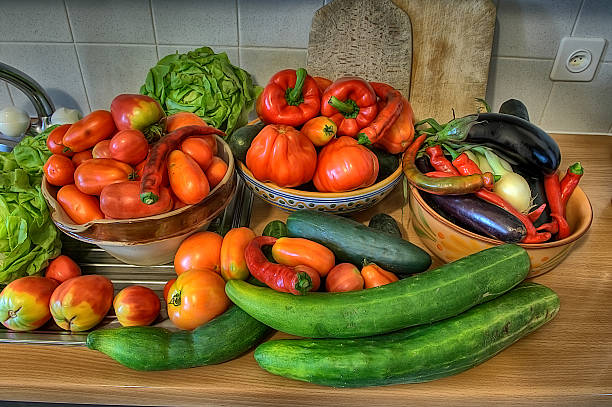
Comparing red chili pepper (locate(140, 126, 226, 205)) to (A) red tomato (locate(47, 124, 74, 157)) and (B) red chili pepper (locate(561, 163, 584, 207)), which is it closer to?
(A) red tomato (locate(47, 124, 74, 157))

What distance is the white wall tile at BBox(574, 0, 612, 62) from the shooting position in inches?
38.6

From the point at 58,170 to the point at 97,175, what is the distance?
74 mm

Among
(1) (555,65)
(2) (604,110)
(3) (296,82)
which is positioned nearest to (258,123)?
(3) (296,82)

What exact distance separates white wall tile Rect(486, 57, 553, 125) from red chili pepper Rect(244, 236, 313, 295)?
0.78 m

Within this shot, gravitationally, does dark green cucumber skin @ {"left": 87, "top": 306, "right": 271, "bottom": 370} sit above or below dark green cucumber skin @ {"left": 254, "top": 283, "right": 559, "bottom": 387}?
below

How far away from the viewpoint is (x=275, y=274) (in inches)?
23.9

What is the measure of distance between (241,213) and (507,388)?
535mm

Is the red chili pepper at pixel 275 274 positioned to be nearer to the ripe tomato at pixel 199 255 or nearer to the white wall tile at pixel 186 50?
the ripe tomato at pixel 199 255

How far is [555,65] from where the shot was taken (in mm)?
1063

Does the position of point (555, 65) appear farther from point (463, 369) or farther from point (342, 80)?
point (463, 369)

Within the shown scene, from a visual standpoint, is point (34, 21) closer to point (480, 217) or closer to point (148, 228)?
point (148, 228)

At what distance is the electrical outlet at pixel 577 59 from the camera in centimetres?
103

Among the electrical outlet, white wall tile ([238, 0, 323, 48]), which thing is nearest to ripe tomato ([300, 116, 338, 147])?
white wall tile ([238, 0, 323, 48])

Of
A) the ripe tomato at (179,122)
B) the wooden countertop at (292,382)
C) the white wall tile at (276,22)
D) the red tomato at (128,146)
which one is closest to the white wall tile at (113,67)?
the white wall tile at (276,22)
